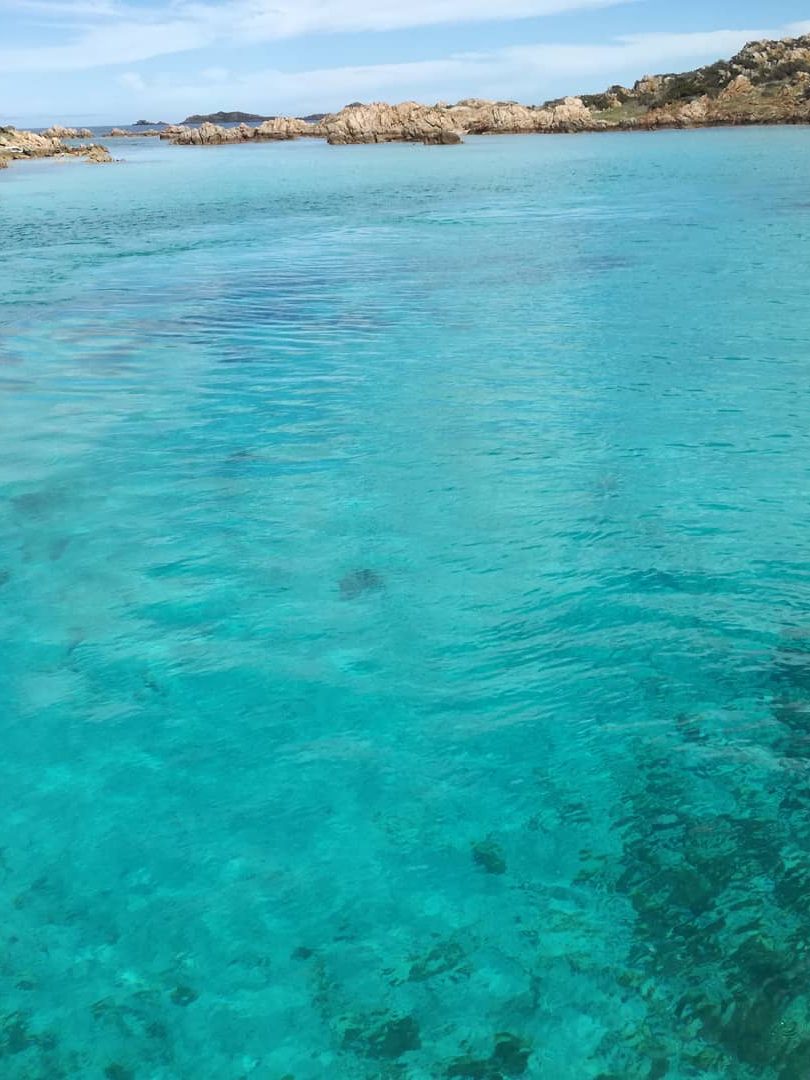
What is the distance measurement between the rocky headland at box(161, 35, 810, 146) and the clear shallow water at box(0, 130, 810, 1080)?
101 m

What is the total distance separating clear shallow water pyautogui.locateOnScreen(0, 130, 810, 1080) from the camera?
503cm

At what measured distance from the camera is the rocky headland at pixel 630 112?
110000mm

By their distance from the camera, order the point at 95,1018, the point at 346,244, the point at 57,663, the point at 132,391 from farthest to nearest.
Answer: the point at 346,244, the point at 132,391, the point at 57,663, the point at 95,1018

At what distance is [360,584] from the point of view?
947 cm

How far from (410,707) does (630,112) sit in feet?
463

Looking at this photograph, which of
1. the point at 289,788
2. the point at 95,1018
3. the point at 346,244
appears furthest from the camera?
the point at 346,244

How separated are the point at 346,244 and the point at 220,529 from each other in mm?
24696

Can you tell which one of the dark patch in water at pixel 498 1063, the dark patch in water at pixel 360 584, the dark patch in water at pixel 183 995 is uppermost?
the dark patch in water at pixel 360 584

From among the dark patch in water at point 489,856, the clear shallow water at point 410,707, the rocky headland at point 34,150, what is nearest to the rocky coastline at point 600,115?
the rocky headland at point 34,150

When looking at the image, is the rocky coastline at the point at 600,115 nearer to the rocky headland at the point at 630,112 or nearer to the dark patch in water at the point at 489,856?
the rocky headland at the point at 630,112

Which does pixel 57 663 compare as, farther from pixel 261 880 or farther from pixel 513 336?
pixel 513 336

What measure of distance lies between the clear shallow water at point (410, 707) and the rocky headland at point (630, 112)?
101 meters

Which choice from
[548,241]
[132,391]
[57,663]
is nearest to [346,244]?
[548,241]

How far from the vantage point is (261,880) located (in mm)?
5980
